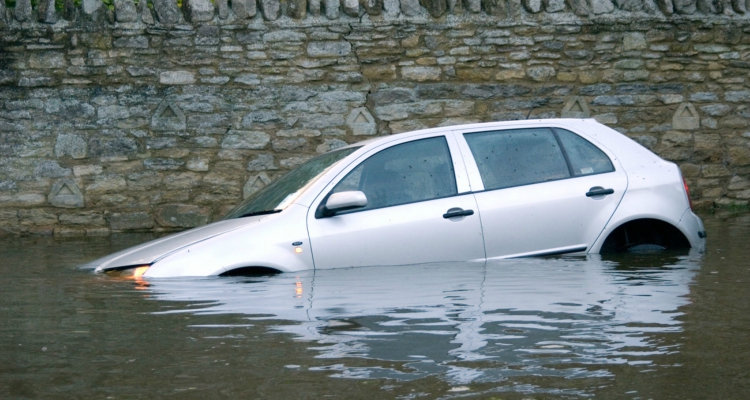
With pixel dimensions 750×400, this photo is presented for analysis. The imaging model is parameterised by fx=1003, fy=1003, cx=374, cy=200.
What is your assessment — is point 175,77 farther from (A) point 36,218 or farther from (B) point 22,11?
(A) point 36,218

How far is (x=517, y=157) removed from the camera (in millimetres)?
7176

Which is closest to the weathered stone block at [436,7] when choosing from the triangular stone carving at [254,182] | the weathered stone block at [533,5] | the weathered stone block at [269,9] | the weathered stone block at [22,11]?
the weathered stone block at [533,5]

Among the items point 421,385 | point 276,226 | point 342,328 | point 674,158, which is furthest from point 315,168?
point 674,158

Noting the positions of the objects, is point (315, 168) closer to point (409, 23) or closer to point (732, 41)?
point (409, 23)

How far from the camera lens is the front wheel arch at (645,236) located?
23.6ft

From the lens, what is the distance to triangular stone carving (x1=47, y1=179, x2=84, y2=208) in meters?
11.9

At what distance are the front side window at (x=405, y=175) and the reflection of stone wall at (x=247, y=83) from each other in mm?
5203

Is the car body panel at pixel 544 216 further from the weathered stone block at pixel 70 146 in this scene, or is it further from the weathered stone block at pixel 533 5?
the weathered stone block at pixel 70 146

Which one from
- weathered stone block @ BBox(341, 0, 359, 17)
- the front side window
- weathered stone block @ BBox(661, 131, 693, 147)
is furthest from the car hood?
weathered stone block @ BBox(661, 131, 693, 147)

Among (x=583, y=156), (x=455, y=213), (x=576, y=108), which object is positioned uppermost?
(x=583, y=156)

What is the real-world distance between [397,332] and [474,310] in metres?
0.73

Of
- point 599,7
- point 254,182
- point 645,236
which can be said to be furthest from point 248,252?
point 599,7

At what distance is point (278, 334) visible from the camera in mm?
4797

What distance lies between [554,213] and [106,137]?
6756mm
